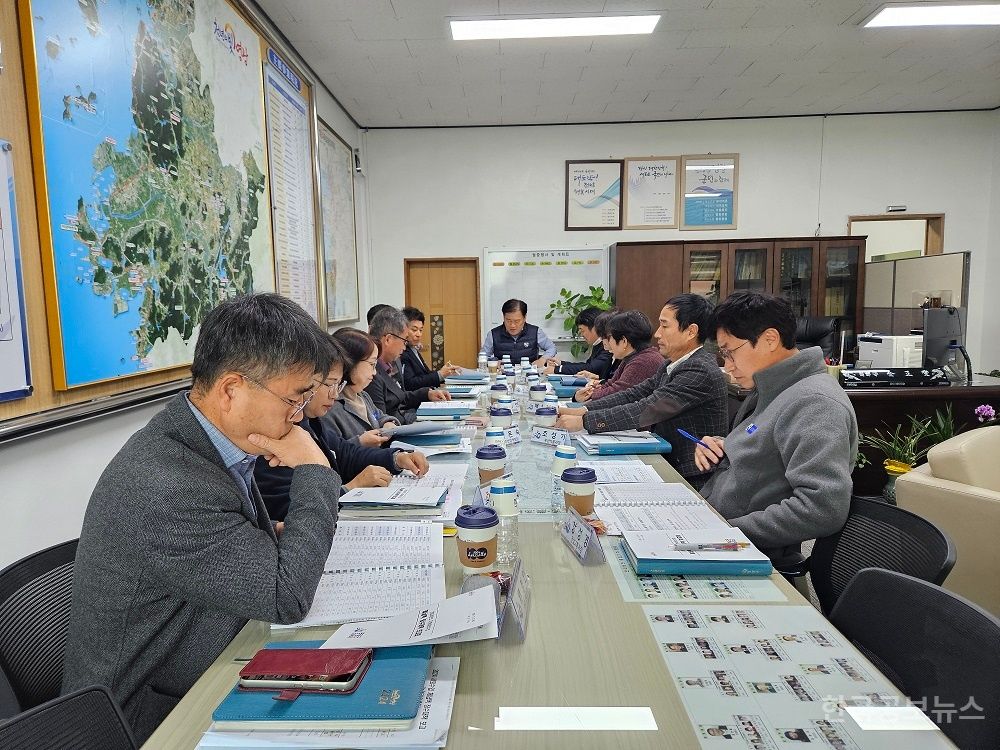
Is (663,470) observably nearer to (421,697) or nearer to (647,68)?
(421,697)

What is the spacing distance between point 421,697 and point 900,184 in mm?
7294

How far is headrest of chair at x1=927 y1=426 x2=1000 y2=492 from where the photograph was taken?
2.50 metres

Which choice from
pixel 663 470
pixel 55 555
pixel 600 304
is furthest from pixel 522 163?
pixel 55 555

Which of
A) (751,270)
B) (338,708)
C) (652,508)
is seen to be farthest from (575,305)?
(338,708)

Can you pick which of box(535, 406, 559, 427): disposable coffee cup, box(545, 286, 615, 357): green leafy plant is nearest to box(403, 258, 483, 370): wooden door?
box(545, 286, 615, 357): green leafy plant

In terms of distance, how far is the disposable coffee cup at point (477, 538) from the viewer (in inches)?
48.0

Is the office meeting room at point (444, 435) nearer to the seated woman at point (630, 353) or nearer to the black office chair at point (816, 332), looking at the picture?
the seated woman at point (630, 353)

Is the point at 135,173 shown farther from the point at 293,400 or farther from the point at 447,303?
the point at 447,303

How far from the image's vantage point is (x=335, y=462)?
2189 mm

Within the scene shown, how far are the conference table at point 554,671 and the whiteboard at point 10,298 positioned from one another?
1264mm

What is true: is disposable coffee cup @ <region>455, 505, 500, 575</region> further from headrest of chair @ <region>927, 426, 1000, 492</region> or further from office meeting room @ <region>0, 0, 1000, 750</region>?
headrest of chair @ <region>927, 426, 1000, 492</region>

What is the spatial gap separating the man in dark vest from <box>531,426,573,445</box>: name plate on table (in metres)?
3.22

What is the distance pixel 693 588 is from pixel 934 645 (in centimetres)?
39

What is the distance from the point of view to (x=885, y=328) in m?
6.03
